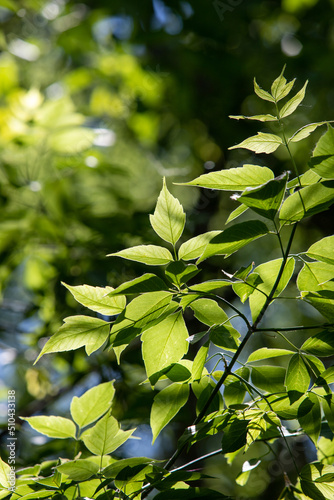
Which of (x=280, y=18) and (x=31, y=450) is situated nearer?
(x=31, y=450)

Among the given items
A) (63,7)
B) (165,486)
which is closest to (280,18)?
(63,7)

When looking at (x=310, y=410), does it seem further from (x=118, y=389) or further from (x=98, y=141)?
(x=98, y=141)

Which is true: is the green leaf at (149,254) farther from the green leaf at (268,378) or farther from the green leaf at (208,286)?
the green leaf at (268,378)

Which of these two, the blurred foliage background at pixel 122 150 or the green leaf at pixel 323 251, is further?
the blurred foliage background at pixel 122 150

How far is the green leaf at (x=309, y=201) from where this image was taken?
11.5 inches

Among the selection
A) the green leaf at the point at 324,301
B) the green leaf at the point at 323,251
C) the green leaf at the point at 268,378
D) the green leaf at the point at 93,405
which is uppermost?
the green leaf at the point at 323,251

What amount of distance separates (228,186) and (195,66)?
3.83ft

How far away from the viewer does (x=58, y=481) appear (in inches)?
14.1

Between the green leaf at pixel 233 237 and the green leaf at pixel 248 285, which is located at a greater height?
the green leaf at pixel 233 237

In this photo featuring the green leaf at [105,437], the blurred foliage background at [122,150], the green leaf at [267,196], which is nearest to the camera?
the green leaf at [267,196]

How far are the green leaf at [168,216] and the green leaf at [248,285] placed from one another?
0.19 feet

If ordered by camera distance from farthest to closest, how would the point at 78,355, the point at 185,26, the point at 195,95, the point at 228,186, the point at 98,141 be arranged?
the point at 195,95, the point at 185,26, the point at 98,141, the point at 78,355, the point at 228,186

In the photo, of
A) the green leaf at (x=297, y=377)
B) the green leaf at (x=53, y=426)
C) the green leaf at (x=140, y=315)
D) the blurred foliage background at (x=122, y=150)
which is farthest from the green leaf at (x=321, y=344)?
the blurred foliage background at (x=122, y=150)

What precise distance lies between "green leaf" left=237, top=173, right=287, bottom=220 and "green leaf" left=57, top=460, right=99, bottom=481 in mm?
236
